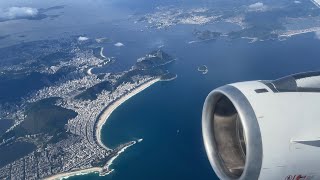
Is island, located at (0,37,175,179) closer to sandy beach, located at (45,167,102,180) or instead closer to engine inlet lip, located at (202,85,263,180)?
sandy beach, located at (45,167,102,180)

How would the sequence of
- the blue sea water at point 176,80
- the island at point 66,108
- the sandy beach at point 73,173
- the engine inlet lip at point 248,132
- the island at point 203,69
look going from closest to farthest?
1. the engine inlet lip at point 248,132
2. the sandy beach at point 73,173
3. the blue sea water at point 176,80
4. the island at point 66,108
5. the island at point 203,69

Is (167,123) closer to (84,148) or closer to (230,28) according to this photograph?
(84,148)

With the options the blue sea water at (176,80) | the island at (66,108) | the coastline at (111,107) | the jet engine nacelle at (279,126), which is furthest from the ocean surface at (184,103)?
the jet engine nacelle at (279,126)

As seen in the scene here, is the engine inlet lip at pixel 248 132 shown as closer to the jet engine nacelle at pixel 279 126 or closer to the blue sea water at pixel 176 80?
the jet engine nacelle at pixel 279 126

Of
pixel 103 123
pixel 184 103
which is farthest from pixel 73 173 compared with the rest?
pixel 184 103

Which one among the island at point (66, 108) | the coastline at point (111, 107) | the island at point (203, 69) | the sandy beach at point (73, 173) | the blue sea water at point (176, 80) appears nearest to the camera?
the sandy beach at point (73, 173)

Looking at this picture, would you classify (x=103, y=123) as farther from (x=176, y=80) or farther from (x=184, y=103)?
(x=176, y=80)

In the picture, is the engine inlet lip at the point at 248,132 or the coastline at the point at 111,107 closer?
the engine inlet lip at the point at 248,132

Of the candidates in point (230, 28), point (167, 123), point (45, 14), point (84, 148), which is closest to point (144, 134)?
point (167, 123)
